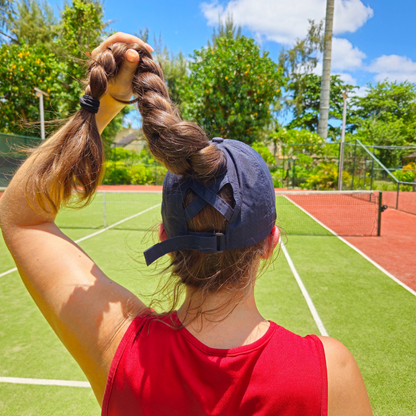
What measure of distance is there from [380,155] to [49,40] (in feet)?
109

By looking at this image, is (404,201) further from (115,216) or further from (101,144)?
(101,144)

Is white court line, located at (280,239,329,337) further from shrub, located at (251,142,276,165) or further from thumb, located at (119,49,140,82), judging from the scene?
shrub, located at (251,142,276,165)

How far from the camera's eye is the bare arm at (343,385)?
823 mm

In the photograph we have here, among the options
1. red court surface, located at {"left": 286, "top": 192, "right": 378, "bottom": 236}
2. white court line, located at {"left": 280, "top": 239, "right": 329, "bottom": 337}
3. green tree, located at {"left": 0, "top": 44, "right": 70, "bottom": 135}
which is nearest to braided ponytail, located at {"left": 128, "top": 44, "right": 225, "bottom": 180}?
white court line, located at {"left": 280, "top": 239, "right": 329, "bottom": 337}

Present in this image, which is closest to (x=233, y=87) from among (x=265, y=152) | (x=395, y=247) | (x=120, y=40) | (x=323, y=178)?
(x=265, y=152)

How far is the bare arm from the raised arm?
0.57m

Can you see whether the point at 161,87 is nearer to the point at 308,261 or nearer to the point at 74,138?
the point at 74,138

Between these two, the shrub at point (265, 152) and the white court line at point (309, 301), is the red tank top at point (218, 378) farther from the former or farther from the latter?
the shrub at point (265, 152)

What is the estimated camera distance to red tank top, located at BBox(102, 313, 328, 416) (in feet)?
2.71

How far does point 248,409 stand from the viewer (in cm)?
85

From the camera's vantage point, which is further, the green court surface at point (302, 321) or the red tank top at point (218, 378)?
the green court surface at point (302, 321)

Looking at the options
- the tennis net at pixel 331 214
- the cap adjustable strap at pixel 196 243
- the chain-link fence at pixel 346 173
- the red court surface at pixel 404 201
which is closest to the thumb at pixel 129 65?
the cap adjustable strap at pixel 196 243

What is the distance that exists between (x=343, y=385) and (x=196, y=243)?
517 millimetres

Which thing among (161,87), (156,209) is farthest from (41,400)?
(156,209)
